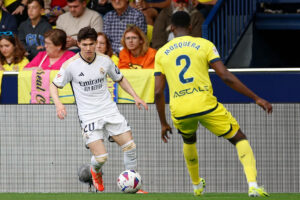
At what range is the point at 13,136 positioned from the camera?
12.0 meters

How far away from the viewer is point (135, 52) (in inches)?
480

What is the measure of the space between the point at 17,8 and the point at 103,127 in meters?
5.35

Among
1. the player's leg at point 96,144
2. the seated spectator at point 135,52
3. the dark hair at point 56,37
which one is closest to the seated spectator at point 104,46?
the seated spectator at point 135,52

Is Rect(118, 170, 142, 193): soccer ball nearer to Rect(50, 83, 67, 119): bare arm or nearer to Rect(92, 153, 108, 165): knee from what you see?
Rect(92, 153, 108, 165): knee

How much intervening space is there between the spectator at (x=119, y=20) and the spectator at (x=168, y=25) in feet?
0.79

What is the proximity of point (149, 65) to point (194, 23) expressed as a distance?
1642mm

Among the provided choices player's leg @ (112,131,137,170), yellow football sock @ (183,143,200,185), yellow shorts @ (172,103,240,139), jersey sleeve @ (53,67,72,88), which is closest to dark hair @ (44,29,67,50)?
jersey sleeve @ (53,67,72,88)

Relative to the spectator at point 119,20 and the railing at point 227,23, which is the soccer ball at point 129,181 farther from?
the railing at point 227,23

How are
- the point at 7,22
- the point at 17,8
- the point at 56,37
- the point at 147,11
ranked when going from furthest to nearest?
the point at 17,8 < the point at 7,22 < the point at 147,11 < the point at 56,37

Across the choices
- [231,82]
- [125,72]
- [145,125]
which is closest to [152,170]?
[145,125]

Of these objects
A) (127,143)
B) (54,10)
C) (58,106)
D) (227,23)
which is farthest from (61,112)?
(54,10)

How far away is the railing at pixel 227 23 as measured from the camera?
13234 mm

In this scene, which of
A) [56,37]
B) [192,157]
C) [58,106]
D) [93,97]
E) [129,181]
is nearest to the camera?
[192,157]

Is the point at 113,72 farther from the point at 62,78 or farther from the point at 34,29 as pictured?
the point at 34,29
